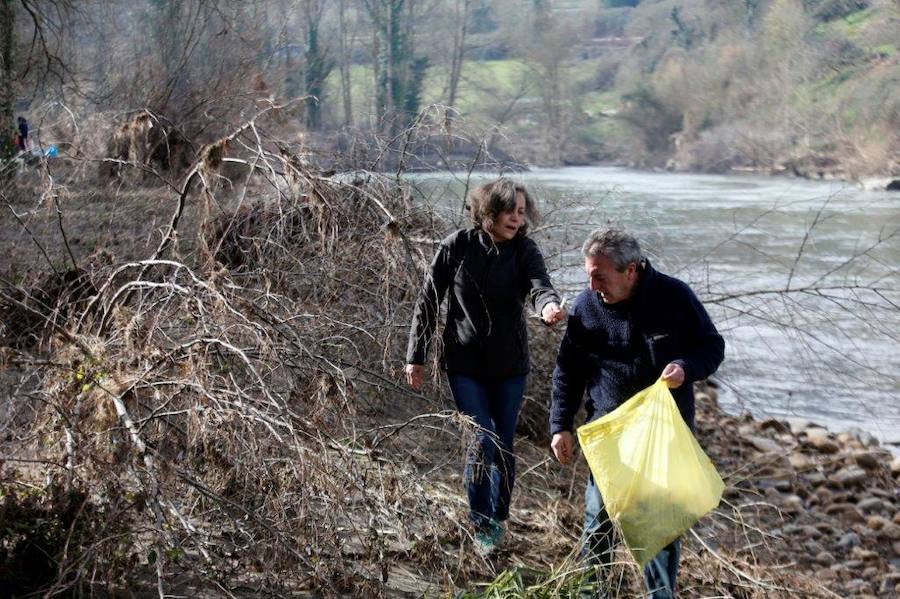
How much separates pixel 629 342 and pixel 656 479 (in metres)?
0.46

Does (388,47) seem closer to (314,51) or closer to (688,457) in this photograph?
(314,51)

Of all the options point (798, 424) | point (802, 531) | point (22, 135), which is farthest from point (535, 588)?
point (22, 135)

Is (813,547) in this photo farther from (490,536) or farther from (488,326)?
(488,326)

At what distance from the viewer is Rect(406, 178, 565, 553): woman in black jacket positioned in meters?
4.35

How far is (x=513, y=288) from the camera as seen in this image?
438 centimetres

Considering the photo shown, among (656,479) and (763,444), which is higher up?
(656,479)

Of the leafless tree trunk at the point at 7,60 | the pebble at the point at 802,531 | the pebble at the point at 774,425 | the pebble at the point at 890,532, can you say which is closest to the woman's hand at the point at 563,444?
the pebble at the point at 802,531

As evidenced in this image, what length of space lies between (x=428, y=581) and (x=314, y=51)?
23.1 metres

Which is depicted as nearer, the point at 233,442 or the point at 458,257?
the point at 233,442

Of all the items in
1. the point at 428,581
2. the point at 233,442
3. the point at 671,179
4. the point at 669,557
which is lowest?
the point at 671,179

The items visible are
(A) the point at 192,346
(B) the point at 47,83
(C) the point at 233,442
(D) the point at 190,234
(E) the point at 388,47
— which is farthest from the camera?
(E) the point at 388,47

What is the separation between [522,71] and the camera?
50312 millimetres

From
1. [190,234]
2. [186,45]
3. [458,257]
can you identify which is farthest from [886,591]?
[186,45]

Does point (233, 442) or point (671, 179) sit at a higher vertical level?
point (233, 442)
